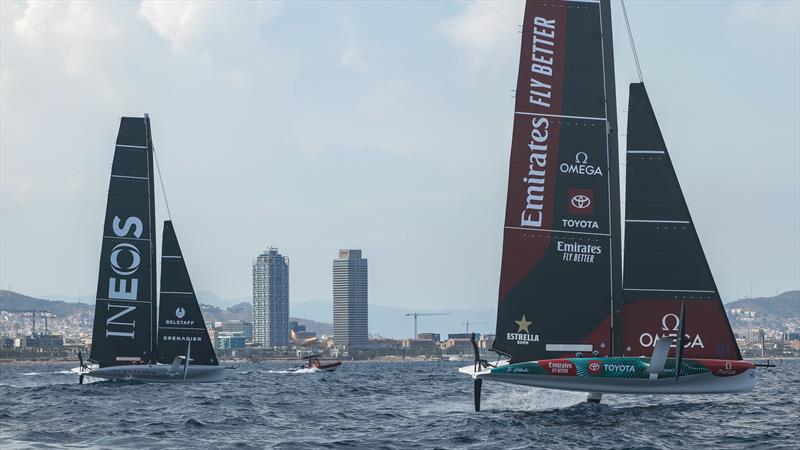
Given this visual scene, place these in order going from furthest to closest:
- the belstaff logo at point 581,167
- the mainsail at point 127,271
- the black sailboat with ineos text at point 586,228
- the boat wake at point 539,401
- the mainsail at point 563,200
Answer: the mainsail at point 127,271 → the boat wake at point 539,401 → the belstaff logo at point 581,167 → the mainsail at point 563,200 → the black sailboat with ineos text at point 586,228

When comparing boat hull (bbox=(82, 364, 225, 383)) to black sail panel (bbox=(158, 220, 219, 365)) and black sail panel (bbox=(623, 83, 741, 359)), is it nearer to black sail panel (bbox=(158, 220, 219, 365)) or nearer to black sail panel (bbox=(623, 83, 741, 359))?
black sail panel (bbox=(158, 220, 219, 365))

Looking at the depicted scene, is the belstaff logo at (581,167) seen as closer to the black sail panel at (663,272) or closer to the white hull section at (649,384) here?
the black sail panel at (663,272)

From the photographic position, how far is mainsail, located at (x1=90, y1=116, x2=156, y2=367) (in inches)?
2267

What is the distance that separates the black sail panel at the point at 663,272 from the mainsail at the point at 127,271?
103 feet

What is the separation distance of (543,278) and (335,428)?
23.6 feet

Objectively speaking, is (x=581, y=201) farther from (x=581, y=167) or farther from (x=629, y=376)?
(x=629, y=376)

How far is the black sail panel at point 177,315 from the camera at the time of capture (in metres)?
57.2

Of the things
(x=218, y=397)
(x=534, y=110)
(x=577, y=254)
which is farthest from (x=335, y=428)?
(x=218, y=397)

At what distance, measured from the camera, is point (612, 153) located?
33125 mm

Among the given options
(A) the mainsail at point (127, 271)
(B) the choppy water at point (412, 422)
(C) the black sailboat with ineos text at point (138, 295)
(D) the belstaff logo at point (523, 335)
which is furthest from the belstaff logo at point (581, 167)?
(A) the mainsail at point (127, 271)

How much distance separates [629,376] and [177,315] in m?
31.4

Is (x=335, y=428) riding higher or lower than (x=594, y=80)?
lower

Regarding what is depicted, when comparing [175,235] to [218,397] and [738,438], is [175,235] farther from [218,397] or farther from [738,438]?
[738,438]

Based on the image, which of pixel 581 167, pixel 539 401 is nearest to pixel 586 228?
pixel 581 167
